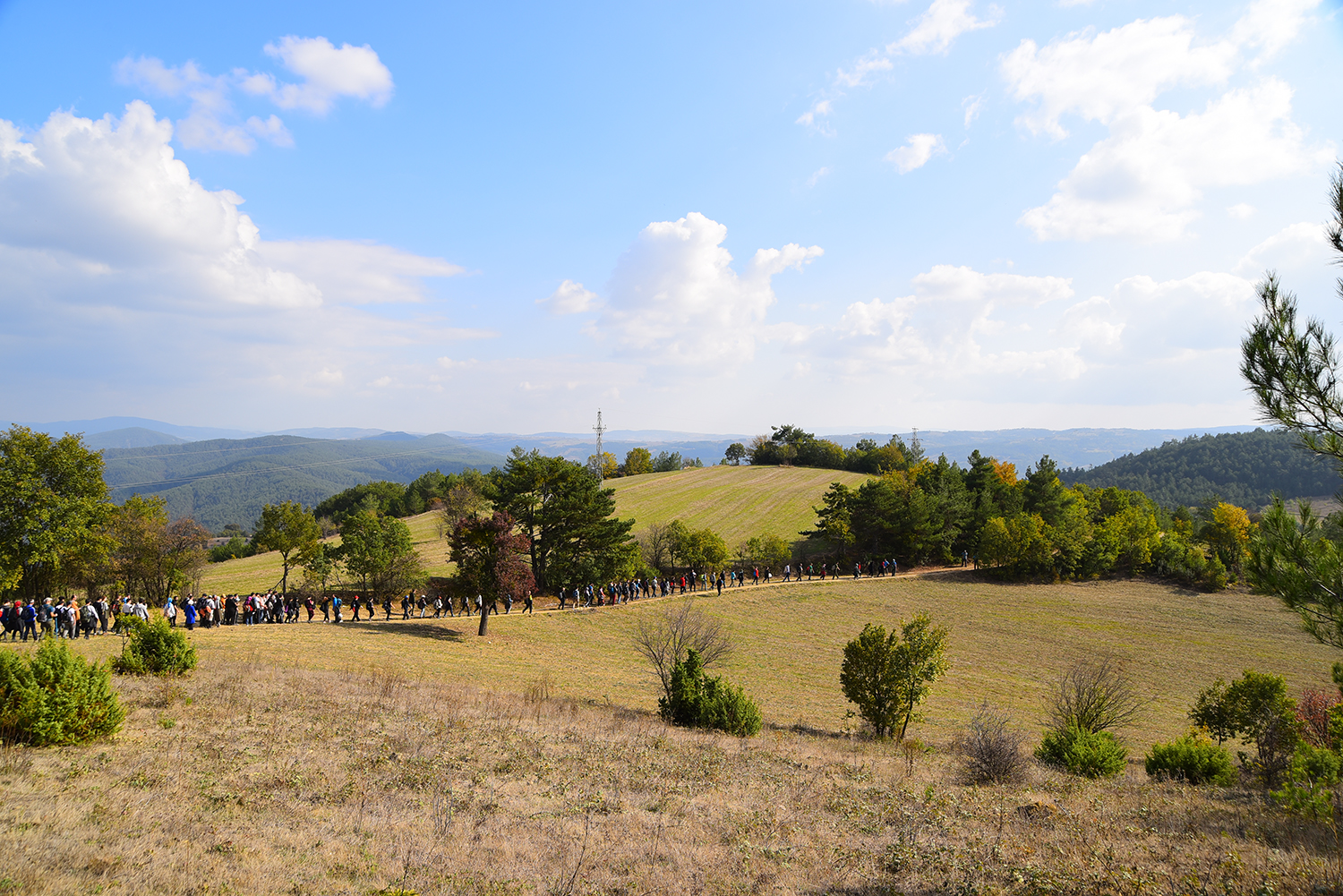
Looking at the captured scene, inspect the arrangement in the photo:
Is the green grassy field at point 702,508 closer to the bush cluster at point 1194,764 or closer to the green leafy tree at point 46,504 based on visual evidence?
the green leafy tree at point 46,504

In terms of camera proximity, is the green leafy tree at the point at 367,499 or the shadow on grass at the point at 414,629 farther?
the green leafy tree at the point at 367,499

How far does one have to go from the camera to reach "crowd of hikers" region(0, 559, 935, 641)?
68.9ft

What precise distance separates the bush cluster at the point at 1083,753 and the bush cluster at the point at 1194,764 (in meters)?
0.85

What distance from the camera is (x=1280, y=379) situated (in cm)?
799

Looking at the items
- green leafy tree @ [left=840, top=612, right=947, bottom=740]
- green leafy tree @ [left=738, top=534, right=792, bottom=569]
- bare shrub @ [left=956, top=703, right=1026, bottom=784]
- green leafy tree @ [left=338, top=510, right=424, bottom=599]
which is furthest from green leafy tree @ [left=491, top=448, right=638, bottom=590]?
bare shrub @ [left=956, top=703, right=1026, bottom=784]

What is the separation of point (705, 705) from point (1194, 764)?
1139cm

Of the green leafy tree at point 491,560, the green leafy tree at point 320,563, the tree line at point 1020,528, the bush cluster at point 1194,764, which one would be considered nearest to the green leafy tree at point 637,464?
the tree line at point 1020,528

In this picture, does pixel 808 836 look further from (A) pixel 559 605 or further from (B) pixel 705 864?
(A) pixel 559 605

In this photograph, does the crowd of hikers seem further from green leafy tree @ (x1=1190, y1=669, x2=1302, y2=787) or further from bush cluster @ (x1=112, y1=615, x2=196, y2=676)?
green leafy tree @ (x1=1190, y1=669, x2=1302, y2=787)

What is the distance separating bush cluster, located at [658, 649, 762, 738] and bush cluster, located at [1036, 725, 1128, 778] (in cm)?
714

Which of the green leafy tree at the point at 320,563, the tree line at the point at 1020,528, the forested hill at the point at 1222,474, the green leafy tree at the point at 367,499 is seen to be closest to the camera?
the green leafy tree at the point at 320,563

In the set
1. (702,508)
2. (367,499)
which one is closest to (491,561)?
(702,508)

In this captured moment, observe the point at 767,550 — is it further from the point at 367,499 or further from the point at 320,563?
the point at 367,499

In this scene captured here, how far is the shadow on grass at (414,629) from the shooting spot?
27984 millimetres
